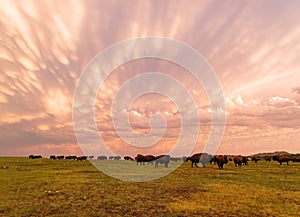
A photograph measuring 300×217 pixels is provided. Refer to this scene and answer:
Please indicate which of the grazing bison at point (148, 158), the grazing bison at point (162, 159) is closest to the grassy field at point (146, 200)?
the grazing bison at point (162, 159)

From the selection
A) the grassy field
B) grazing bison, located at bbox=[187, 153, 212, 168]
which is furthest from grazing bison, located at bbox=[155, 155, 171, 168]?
the grassy field

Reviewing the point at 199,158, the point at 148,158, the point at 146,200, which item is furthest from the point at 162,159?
the point at 146,200

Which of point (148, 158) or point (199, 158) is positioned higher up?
point (148, 158)

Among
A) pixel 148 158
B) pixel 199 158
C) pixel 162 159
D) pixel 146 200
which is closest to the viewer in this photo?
pixel 146 200

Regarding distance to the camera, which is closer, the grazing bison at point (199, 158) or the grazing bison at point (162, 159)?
the grazing bison at point (199, 158)

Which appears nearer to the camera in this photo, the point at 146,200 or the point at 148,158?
the point at 146,200

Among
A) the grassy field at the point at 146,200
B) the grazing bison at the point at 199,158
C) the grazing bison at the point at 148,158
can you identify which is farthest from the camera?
the grazing bison at the point at 148,158

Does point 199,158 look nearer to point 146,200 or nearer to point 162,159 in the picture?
point 162,159

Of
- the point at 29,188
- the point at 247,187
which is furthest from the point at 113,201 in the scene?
the point at 247,187

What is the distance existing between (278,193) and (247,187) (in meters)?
2.65

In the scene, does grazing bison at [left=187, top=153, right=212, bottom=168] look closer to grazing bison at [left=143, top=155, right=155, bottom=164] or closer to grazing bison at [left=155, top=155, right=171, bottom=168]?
grazing bison at [left=155, top=155, right=171, bottom=168]

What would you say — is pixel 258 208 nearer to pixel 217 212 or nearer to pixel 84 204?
pixel 217 212

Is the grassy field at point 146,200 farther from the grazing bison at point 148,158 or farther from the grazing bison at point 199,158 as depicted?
the grazing bison at point 148,158

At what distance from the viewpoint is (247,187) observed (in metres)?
22.4
